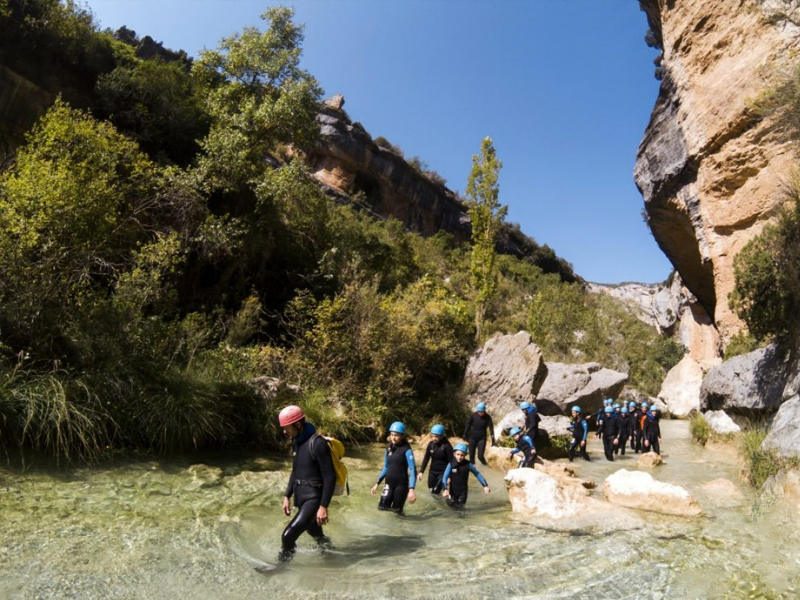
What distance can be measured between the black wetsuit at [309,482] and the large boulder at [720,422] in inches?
609

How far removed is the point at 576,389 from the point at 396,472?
50.9 feet

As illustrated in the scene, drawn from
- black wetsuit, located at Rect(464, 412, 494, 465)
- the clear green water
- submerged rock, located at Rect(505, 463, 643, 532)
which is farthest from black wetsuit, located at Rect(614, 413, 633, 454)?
submerged rock, located at Rect(505, 463, 643, 532)

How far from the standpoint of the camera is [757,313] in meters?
14.3

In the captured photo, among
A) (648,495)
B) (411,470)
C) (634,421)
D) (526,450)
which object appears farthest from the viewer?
(634,421)

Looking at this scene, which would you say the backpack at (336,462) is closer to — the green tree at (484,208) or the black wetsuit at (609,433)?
the black wetsuit at (609,433)

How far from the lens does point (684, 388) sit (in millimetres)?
35500

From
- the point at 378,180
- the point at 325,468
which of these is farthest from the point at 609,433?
the point at 378,180

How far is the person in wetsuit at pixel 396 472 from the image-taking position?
7.39m

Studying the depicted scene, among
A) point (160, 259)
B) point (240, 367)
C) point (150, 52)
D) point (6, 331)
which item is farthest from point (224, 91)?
point (150, 52)

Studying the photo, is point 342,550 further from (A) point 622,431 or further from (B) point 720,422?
(B) point 720,422

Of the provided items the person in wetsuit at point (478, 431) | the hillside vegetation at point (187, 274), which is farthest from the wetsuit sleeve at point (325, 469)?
the person in wetsuit at point (478, 431)

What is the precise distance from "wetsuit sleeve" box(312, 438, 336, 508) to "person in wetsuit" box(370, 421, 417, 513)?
7.30 feet

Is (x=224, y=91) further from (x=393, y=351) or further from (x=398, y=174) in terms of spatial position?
(x=398, y=174)

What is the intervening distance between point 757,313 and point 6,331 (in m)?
17.7
